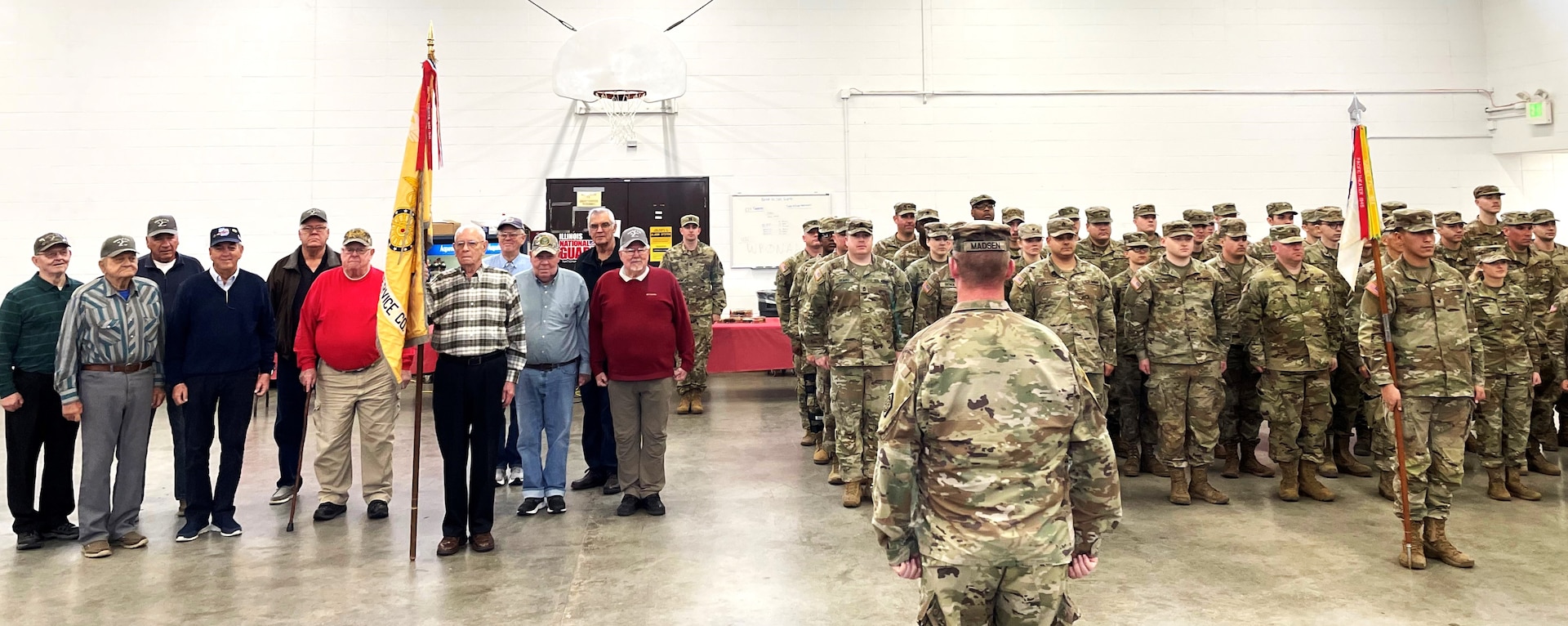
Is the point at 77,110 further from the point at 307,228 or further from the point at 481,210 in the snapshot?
the point at 307,228

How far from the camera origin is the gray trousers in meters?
4.38

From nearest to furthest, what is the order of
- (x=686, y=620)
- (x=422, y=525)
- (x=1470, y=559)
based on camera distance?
(x=686, y=620), (x=1470, y=559), (x=422, y=525)

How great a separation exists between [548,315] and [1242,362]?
4414 millimetres

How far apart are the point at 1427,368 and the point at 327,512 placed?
5.66m

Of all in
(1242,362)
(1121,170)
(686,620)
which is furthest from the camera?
(1121,170)

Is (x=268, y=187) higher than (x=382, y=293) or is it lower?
higher

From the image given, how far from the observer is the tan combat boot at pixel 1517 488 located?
509 centimetres

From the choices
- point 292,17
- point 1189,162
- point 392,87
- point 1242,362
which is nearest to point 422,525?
point 1242,362

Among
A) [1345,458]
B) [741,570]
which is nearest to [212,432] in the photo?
[741,570]

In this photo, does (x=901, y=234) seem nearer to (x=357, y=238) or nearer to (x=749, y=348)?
(x=749, y=348)

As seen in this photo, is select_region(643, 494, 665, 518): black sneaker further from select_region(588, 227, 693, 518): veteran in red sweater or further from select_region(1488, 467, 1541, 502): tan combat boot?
select_region(1488, 467, 1541, 502): tan combat boot

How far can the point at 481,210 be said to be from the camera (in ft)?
33.1

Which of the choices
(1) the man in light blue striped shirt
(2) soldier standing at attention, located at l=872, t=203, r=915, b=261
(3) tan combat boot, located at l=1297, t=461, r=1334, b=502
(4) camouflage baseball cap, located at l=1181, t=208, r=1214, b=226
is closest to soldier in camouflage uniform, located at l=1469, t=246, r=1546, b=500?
(3) tan combat boot, located at l=1297, t=461, r=1334, b=502

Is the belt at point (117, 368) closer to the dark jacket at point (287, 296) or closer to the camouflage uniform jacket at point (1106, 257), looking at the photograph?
the dark jacket at point (287, 296)
